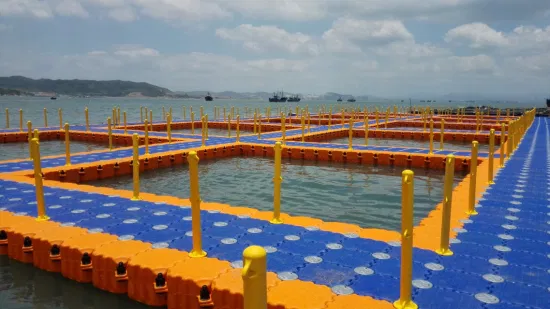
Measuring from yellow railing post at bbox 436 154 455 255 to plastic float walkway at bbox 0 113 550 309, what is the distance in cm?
18

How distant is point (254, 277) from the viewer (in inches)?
94.5

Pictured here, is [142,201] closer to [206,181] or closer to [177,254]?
[177,254]

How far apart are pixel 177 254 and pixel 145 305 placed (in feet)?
2.27

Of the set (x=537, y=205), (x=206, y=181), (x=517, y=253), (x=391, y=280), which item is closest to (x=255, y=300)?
(x=391, y=280)

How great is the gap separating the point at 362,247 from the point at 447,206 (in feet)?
3.91

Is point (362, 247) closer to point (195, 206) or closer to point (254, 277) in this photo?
point (195, 206)

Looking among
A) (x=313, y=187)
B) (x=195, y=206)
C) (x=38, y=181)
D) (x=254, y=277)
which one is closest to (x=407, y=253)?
(x=254, y=277)

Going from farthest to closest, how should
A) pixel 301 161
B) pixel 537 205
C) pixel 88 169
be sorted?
1. pixel 301 161
2. pixel 88 169
3. pixel 537 205

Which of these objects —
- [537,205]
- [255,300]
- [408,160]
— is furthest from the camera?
[408,160]

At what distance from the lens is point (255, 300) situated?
2.41m

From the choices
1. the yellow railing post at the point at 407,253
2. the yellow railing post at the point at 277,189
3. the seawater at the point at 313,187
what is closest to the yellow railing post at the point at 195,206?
the yellow railing post at the point at 277,189

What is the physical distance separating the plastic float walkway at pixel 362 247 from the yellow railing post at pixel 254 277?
189 cm

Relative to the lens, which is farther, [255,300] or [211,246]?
[211,246]

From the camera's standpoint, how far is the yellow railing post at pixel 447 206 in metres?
5.41
